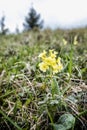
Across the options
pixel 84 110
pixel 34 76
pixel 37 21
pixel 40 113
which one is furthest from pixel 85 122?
pixel 37 21

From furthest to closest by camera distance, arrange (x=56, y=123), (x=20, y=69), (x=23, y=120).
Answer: (x=20, y=69), (x=23, y=120), (x=56, y=123)

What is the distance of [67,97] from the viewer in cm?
225

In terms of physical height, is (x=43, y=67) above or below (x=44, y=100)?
above

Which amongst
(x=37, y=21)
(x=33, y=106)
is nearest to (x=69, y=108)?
(x=33, y=106)

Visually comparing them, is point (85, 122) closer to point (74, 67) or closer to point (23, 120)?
point (23, 120)

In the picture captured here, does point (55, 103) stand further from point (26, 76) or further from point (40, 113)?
point (26, 76)

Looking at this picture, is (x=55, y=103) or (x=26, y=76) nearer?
(x=55, y=103)

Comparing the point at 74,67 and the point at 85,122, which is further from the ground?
the point at 74,67

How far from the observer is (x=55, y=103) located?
82.8 inches

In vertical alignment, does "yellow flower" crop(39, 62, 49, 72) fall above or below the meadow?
above

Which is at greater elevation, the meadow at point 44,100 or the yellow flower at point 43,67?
the yellow flower at point 43,67

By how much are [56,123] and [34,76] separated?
2.61 feet

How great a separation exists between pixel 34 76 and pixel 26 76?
0.07 metres

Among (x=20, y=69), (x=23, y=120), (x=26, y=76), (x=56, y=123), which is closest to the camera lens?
(x=56, y=123)
